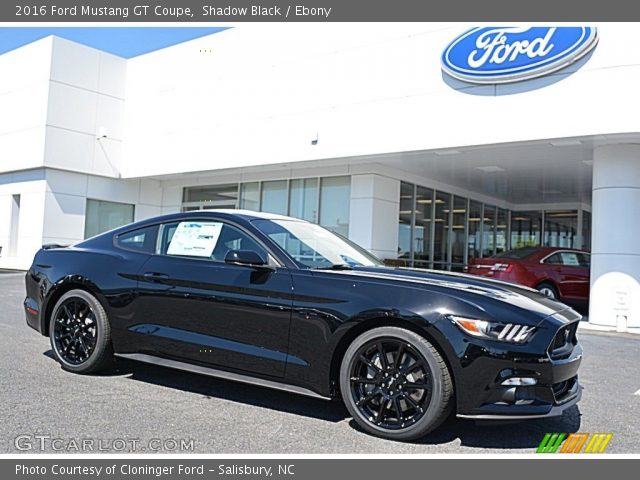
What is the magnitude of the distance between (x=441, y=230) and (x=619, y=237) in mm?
6987

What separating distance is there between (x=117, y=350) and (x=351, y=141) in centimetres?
882

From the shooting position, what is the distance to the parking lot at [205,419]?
3.68m

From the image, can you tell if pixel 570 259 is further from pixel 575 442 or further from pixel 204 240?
pixel 204 240

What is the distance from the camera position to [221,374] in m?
4.45

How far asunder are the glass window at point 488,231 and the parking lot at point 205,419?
1377 centimetres

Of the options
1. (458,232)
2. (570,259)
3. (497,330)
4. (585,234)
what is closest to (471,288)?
(497,330)

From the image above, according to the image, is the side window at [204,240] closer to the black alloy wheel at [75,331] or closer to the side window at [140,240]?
the side window at [140,240]

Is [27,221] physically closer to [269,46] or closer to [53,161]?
[53,161]

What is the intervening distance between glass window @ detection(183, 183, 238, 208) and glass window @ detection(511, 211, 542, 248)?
9663mm

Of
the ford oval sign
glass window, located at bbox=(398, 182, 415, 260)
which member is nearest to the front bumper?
the ford oval sign

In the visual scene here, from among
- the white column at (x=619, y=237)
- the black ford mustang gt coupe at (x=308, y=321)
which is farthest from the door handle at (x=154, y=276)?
the white column at (x=619, y=237)

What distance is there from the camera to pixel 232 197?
1772 cm
